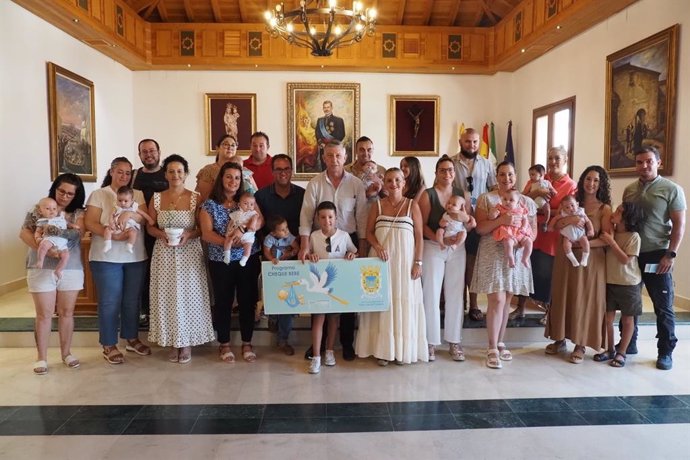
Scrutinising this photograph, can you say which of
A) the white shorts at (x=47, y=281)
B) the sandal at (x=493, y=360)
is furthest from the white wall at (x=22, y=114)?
the sandal at (x=493, y=360)

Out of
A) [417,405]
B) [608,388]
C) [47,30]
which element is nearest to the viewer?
[417,405]

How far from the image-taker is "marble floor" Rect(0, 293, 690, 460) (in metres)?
2.56

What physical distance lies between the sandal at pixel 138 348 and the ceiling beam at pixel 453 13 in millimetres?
7597

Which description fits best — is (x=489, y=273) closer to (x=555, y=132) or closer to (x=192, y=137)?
(x=555, y=132)

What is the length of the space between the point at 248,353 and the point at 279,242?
957 mm

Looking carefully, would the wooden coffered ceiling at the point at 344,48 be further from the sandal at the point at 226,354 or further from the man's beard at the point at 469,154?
the sandal at the point at 226,354

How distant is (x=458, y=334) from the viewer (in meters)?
3.89

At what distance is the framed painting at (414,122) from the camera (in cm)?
905

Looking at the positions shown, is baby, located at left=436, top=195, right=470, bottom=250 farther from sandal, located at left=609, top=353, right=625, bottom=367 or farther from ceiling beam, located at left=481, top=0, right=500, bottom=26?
ceiling beam, located at left=481, top=0, right=500, bottom=26

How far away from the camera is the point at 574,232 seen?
3.63 m

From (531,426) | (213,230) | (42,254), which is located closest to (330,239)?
(213,230)

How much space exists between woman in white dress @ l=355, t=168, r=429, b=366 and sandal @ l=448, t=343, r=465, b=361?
1.12ft

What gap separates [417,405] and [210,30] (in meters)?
7.77

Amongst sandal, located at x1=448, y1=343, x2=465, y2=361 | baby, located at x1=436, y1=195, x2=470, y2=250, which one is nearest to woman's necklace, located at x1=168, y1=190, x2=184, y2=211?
baby, located at x1=436, y1=195, x2=470, y2=250
